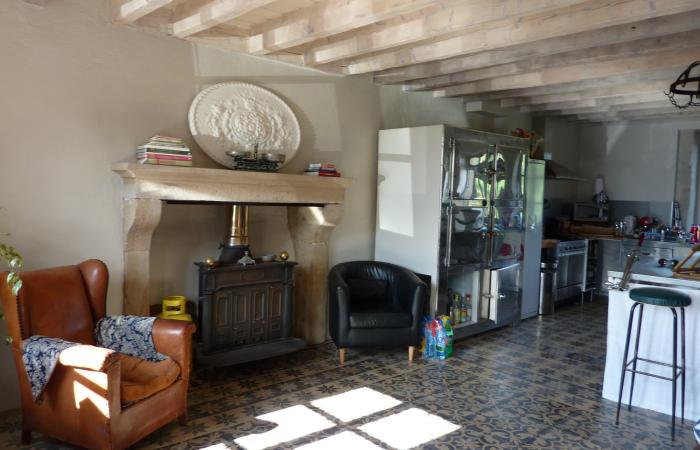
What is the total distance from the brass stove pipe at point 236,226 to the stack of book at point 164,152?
59 cm

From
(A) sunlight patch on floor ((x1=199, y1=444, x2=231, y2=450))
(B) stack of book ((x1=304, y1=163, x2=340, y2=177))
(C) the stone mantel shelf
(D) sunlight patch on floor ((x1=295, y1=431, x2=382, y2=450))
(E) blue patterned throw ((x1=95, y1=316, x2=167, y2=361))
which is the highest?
(B) stack of book ((x1=304, y1=163, x2=340, y2=177))

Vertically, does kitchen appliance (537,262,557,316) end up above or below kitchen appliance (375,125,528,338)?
below

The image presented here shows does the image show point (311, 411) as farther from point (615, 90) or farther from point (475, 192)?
point (615, 90)

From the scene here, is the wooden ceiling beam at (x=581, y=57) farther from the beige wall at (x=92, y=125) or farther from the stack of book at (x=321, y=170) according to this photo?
the beige wall at (x=92, y=125)

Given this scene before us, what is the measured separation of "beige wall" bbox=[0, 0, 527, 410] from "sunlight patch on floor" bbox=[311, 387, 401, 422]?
1385mm

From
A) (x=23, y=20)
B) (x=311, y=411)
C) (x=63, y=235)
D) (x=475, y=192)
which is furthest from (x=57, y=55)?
(x=475, y=192)

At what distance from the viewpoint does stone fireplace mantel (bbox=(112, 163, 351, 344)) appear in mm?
3430

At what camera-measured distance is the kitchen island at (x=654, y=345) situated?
11.3 ft

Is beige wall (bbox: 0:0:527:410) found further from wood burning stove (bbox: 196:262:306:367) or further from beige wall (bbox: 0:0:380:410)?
wood burning stove (bbox: 196:262:306:367)

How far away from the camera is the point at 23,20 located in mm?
3145

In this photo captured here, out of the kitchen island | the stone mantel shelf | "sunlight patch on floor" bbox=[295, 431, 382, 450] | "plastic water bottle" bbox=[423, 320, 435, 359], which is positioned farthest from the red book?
the kitchen island

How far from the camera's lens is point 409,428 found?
10.4 feet

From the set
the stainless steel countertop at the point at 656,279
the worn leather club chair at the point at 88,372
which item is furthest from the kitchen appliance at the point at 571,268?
the worn leather club chair at the point at 88,372

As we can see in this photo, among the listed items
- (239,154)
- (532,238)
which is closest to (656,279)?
(532,238)
